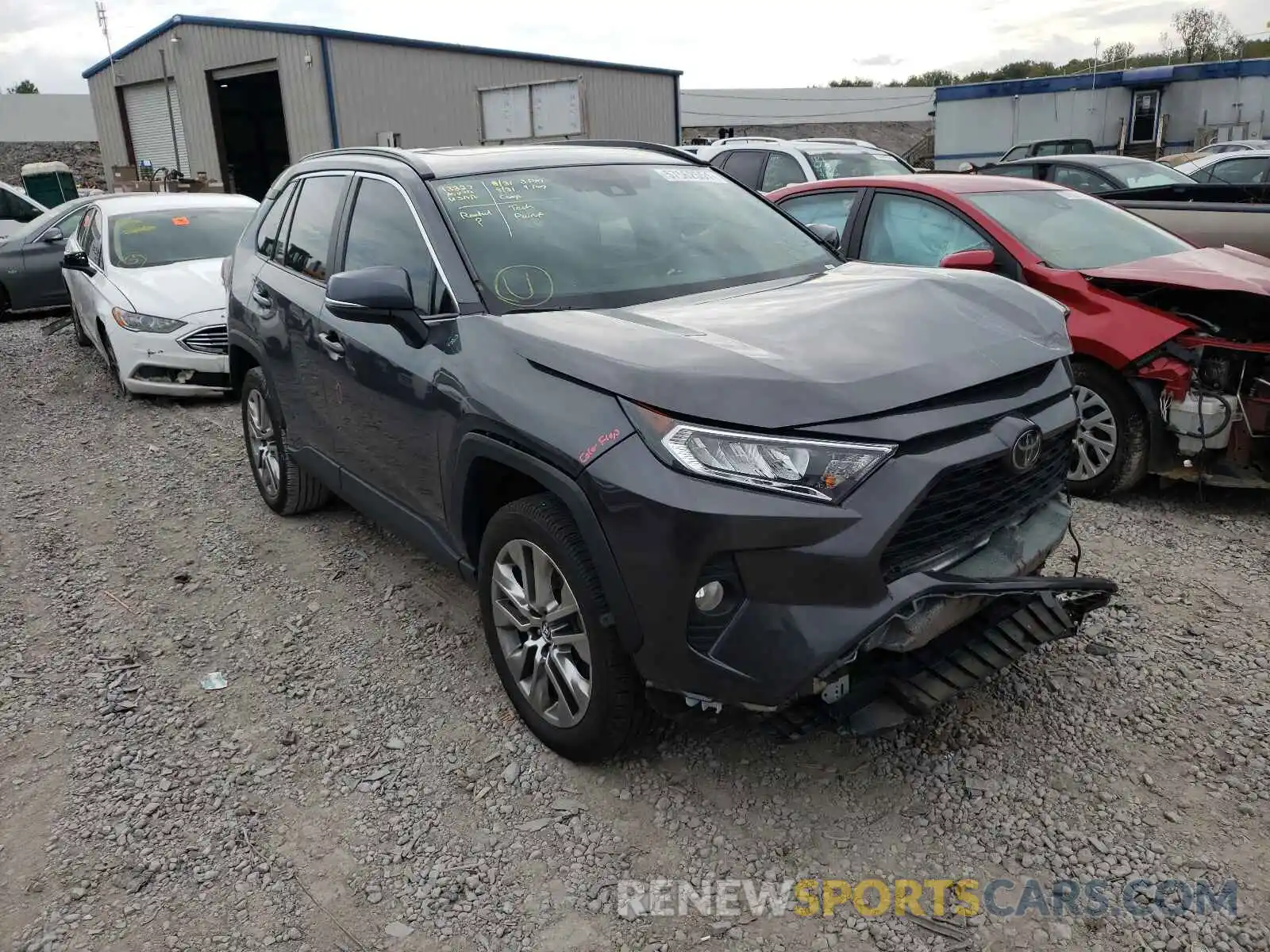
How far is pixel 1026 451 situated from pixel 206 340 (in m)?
7.19

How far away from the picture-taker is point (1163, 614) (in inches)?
152

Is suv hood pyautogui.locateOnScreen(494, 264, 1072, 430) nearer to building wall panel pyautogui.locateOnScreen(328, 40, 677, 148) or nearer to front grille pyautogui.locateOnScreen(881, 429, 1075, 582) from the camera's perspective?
front grille pyautogui.locateOnScreen(881, 429, 1075, 582)

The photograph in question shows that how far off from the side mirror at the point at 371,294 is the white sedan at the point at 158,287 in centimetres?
511

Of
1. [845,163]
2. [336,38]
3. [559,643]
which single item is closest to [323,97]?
[336,38]

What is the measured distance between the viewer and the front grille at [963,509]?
8.25 ft

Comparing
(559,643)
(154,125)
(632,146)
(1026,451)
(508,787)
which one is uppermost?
(154,125)

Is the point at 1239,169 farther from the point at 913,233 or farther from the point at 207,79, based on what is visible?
the point at 207,79

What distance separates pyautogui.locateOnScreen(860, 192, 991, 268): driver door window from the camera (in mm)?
5582

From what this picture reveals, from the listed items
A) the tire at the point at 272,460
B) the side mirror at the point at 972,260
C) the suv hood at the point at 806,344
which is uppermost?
the suv hood at the point at 806,344

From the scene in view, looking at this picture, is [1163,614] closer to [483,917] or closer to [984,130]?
[483,917]

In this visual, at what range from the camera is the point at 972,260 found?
5176 millimetres

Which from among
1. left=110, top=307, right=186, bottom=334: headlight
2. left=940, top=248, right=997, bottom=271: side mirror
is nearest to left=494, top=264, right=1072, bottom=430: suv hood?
left=940, top=248, right=997, bottom=271: side mirror

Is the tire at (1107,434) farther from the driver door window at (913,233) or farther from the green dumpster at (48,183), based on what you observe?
the green dumpster at (48,183)

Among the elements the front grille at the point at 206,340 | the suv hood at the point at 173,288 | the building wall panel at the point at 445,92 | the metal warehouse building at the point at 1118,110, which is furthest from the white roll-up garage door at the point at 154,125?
the metal warehouse building at the point at 1118,110
